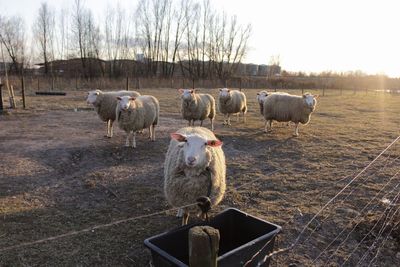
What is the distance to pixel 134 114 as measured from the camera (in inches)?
366

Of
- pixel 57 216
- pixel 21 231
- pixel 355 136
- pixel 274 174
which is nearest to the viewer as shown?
pixel 21 231

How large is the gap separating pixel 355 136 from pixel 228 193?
769 centimetres

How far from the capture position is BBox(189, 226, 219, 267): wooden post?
76.4 inches

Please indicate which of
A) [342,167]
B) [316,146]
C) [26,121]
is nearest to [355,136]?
[316,146]

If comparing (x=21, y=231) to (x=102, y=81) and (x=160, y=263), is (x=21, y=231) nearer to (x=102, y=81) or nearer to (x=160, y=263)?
(x=160, y=263)

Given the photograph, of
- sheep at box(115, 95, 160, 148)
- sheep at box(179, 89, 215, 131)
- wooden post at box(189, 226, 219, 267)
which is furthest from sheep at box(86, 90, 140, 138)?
wooden post at box(189, 226, 219, 267)

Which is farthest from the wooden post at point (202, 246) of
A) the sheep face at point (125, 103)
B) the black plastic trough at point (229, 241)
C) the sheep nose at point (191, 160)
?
the sheep face at point (125, 103)

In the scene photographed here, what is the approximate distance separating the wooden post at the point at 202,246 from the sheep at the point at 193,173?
2062 mm

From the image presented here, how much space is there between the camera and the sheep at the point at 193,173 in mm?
4125

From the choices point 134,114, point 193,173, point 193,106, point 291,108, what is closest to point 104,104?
point 134,114

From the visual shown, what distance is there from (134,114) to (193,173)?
210 inches

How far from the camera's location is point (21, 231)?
4.51 m

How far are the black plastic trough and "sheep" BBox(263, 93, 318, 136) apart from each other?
27.9ft

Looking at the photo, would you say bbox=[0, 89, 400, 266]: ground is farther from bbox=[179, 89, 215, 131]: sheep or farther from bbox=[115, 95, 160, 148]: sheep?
bbox=[179, 89, 215, 131]: sheep
